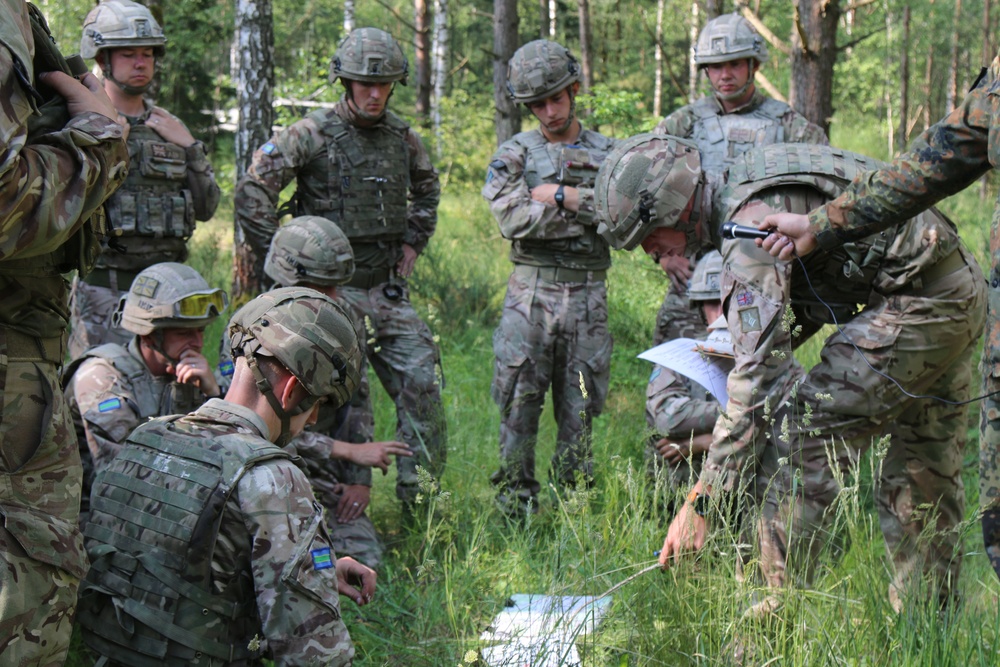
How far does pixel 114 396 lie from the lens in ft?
12.6

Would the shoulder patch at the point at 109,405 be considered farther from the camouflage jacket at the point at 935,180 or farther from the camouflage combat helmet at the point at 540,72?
the camouflage combat helmet at the point at 540,72

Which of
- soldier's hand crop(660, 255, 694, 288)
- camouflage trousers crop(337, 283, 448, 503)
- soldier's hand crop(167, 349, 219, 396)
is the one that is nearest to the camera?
soldier's hand crop(167, 349, 219, 396)

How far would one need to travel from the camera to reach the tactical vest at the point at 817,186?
3.65 metres

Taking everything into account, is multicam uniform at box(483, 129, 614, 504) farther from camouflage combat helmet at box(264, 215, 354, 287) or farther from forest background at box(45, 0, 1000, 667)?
camouflage combat helmet at box(264, 215, 354, 287)

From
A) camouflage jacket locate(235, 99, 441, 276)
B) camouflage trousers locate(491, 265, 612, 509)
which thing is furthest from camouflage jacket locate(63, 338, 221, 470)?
camouflage trousers locate(491, 265, 612, 509)

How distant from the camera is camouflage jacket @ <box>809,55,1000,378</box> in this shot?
278 centimetres

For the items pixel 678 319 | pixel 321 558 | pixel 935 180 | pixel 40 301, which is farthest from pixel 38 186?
pixel 678 319

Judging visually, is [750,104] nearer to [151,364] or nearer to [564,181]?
[564,181]

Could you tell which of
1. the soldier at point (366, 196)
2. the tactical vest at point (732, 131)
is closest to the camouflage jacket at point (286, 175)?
the soldier at point (366, 196)

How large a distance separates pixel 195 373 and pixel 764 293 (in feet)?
7.48

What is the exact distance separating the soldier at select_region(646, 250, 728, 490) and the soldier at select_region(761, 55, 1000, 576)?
3.73 ft

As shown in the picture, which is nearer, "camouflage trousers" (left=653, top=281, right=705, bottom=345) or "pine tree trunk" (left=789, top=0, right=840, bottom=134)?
"camouflage trousers" (left=653, top=281, right=705, bottom=345)

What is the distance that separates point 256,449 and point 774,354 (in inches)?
66.0

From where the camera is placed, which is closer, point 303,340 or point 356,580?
point 303,340
